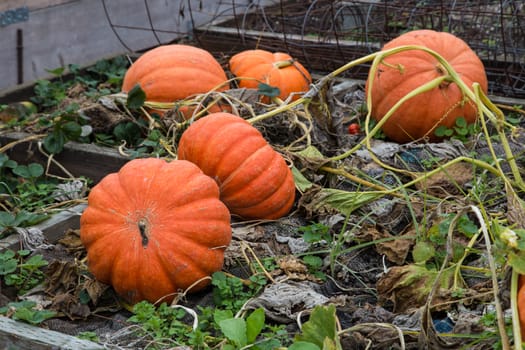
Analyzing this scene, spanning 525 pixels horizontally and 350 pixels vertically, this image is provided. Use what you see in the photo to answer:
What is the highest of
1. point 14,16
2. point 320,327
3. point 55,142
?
point 14,16

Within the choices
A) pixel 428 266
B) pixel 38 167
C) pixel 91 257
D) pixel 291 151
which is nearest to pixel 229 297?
pixel 91 257

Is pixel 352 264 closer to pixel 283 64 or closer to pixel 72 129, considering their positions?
pixel 72 129

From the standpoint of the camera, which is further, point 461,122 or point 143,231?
point 461,122

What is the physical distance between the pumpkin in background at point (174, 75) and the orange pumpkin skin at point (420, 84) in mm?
967

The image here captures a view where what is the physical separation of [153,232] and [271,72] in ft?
7.76

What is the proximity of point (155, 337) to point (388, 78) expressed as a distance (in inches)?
104

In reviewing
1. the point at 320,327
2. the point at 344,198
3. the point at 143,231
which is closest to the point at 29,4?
the point at 344,198

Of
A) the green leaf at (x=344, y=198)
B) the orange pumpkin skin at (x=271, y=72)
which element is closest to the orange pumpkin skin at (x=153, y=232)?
the green leaf at (x=344, y=198)

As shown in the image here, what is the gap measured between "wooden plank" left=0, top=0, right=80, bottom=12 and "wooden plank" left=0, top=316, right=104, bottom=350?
359 centimetres

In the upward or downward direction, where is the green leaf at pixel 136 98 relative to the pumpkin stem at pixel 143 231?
upward

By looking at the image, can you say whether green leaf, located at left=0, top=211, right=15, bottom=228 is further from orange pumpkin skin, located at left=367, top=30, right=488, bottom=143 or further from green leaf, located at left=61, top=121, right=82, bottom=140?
orange pumpkin skin, located at left=367, top=30, right=488, bottom=143

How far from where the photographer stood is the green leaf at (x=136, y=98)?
471 cm

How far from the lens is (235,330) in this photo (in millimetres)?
2654

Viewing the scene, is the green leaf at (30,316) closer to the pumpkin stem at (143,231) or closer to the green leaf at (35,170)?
the pumpkin stem at (143,231)
